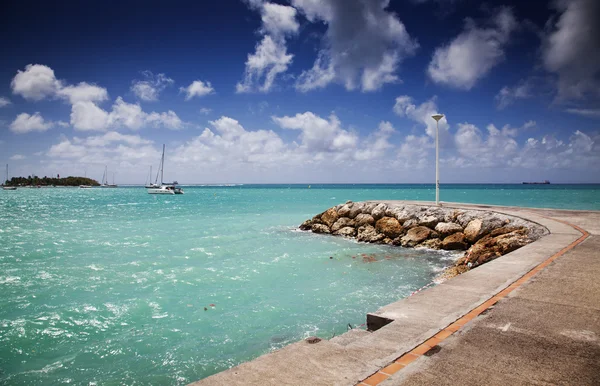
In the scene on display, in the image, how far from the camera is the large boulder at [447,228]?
16366mm

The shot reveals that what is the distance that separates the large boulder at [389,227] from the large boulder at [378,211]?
63 cm

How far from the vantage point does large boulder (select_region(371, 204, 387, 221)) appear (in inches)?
782

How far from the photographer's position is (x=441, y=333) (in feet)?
13.1

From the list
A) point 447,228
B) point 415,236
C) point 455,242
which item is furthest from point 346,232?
point 455,242

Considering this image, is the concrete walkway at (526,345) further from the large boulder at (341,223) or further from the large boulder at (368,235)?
the large boulder at (341,223)

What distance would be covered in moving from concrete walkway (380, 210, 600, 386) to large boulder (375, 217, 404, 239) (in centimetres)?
1223

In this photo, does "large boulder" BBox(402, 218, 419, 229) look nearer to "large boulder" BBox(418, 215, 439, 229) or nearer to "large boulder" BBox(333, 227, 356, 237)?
"large boulder" BBox(418, 215, 439, 229)

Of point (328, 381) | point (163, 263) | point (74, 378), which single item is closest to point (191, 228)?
point (163, 263)

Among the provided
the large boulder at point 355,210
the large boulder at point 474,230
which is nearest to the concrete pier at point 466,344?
the large boulder at point 474,230

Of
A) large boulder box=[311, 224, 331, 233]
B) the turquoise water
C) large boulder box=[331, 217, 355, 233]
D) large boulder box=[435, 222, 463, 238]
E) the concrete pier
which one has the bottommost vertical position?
the turquoise water

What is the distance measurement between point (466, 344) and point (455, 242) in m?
13.1

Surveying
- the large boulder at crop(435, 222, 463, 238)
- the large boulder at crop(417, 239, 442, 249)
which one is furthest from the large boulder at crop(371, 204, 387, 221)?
the large boulder at crop(417, 239, 442, 249)

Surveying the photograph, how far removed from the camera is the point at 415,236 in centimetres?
1688

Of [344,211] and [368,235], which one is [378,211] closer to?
[368,235]
